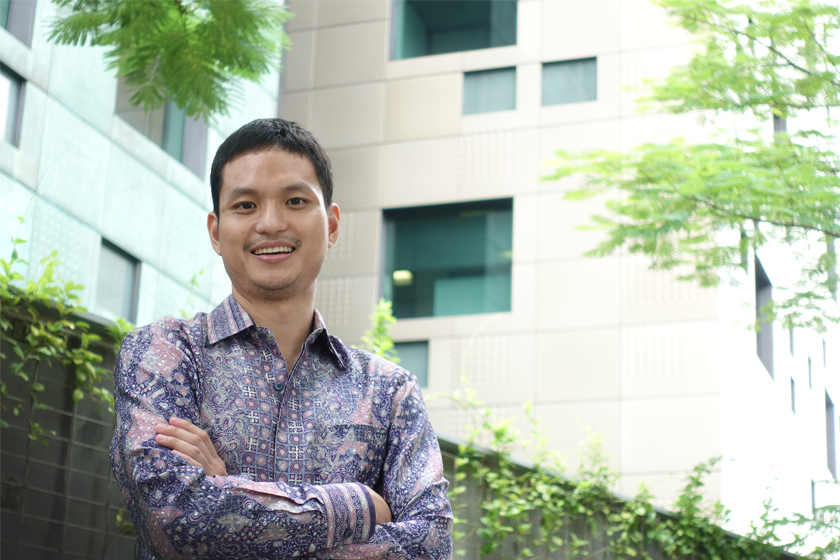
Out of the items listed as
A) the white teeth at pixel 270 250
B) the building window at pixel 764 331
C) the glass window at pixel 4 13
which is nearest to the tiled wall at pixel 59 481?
the white teeth at pixel 270 250

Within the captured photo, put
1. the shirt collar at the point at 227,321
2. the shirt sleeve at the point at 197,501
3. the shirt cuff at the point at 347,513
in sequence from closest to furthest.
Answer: the shirt sleeve at the point at 197,501, the shirt cuff at the point at 347,513, the shirt collar at the point at 227,321

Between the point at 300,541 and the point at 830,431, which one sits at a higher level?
the point at 830,431

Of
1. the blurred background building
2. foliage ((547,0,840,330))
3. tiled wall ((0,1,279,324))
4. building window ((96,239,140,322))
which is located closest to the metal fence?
tiled wall ((0,1,279,324))

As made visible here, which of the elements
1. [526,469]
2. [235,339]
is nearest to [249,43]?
[235,339]

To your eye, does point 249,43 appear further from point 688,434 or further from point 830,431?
point 830,431

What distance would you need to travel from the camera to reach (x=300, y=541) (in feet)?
6.72

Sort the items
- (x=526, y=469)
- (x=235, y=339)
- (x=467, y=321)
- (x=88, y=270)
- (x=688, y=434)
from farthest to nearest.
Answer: (x=467, y=321), (x=688, y=434), (x=88, y=270), (x=526, y=469), (x=235, y=339)

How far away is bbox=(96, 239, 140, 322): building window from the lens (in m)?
7.27

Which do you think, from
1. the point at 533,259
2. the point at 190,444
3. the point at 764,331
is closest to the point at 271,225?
the point at 190,444

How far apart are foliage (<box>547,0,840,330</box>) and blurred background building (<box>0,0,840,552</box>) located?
361 centimetres

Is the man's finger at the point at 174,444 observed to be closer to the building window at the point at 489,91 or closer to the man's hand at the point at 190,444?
the man's hand at the point at 190,444

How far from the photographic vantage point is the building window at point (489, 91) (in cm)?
1347

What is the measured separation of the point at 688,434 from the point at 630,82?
4586mm

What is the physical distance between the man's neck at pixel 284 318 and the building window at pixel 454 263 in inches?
401
